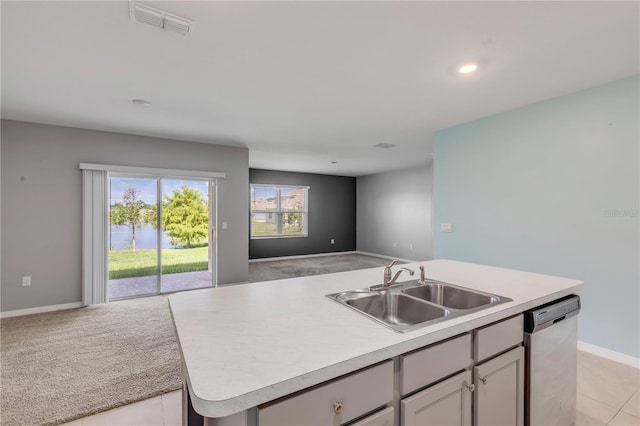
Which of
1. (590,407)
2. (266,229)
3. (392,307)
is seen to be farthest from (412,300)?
(266,229)

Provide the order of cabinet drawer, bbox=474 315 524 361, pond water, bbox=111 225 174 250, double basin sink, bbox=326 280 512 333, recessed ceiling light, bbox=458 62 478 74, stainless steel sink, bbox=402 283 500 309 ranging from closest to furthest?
cabinet drawer, bbox=474 315 524 361, double basin sink, bbox=326 280 512 333, stainless steel sink, bbox=402 283 500 309, recessed ceiling light, bbox=458 62 478 74, pond water, bbox=111 225 174 250

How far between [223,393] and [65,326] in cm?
391

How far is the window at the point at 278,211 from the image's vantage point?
797cm

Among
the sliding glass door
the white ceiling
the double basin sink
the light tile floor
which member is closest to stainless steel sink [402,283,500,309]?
the double basin sink

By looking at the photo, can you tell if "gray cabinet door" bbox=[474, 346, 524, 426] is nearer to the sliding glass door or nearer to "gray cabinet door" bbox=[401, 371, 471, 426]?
"gray cabinet door" bbox=[401, 371, 471, 426]

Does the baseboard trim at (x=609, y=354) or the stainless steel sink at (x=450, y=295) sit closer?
the stainless steel sink at (x=450, y=295)

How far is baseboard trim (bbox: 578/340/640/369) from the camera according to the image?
254 cm

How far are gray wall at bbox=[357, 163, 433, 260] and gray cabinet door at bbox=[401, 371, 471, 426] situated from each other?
20.6ft

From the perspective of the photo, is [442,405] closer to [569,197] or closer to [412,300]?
[412,300]

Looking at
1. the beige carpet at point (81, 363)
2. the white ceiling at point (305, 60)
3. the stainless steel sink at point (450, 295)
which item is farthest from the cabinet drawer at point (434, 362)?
the beige carpet at point (81, 363)

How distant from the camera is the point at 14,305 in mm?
3764

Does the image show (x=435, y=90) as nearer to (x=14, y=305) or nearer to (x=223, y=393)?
(x=223, y=393)

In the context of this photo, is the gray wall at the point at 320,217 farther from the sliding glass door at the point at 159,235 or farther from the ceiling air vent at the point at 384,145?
the ceiling air vent at the point at 384,145

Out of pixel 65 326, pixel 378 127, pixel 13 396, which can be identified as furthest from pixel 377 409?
pixel 65 326
